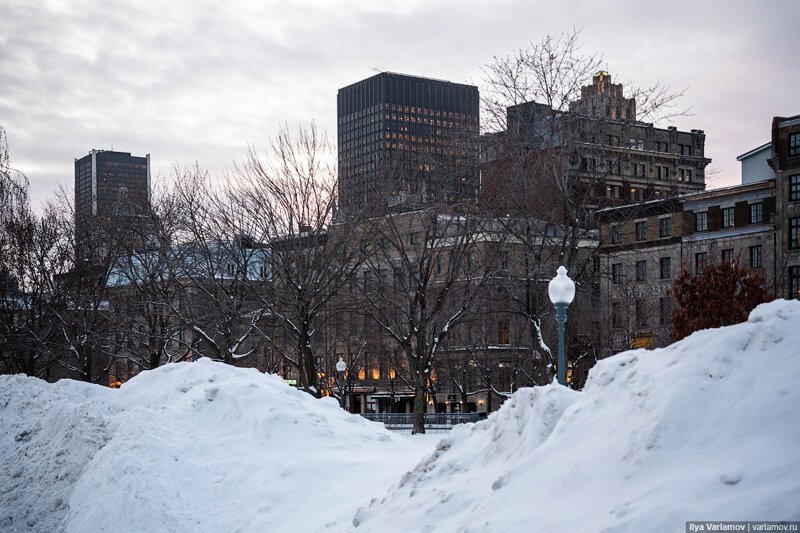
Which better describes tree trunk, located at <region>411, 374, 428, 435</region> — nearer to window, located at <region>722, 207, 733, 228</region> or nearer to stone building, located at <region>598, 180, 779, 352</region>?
stone building, located at <region>598, 180, 779, 352</region>

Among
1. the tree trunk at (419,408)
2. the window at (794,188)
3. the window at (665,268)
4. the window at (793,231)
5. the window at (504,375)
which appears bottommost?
the window at (504,375)

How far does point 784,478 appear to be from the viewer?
24.6 feet

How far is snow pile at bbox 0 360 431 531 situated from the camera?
46.3 ft

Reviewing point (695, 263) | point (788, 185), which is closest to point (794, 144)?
point (788, 185)

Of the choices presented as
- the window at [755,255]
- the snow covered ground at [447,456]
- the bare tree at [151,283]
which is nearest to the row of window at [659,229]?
the window at [755,255]

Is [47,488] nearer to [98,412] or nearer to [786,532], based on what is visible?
[98,412]

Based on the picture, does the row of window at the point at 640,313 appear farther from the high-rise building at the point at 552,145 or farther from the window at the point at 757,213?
the high-rise building at the point at 552,145

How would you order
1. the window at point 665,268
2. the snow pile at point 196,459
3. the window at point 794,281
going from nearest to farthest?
the snow pile at point 196,459, the window at point 794,281, the window at point 665,268

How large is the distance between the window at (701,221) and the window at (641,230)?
12.9ft

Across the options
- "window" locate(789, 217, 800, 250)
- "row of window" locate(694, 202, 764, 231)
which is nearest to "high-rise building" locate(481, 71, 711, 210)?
"window" locate(789, 217, 800, 250)

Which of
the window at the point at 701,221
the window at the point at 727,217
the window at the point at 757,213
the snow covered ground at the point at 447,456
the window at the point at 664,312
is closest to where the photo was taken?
the snow covered ground at the point at 447,456

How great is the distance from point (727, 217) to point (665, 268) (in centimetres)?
603

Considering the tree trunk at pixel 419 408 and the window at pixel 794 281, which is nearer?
the tree trunk at pixel 419 408

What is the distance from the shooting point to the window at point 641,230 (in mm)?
68875
